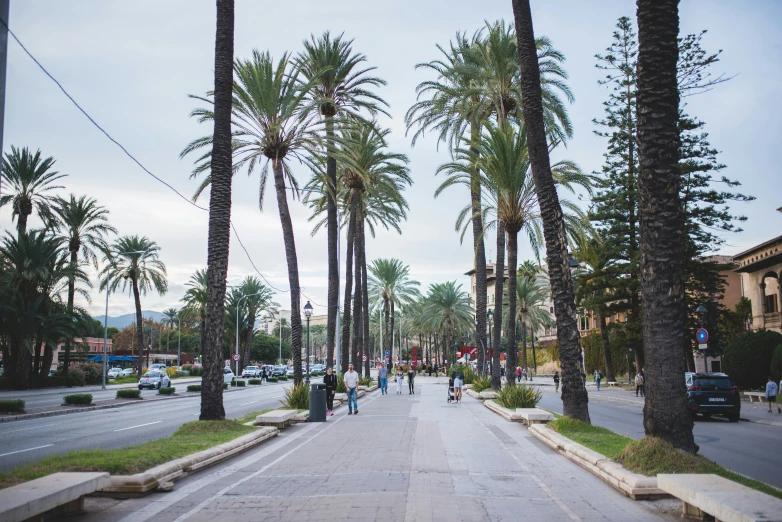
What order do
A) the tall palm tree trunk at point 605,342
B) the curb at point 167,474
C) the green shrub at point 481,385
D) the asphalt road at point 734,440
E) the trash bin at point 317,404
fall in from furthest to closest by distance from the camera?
1. the tall palm tree trunk at point 605,342
2. the green shrub at point 481,385
3. the trash bin at point 317,404
4. the asphalt road at point 734,440
5. the curb at point 167,474

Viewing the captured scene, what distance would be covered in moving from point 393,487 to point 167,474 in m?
3.25

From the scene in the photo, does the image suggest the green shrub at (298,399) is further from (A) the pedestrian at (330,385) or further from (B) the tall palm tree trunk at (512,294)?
(B) the tall palm tree trunk at (512,294)

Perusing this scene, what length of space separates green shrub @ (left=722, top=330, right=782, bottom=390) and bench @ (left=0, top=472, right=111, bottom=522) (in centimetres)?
3713

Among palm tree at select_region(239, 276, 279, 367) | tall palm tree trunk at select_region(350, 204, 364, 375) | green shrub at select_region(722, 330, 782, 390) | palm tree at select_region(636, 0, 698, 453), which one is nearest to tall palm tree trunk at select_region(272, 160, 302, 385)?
palm tree at select_region(636, 0, 698, 453)

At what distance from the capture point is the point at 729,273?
6925 centimetres

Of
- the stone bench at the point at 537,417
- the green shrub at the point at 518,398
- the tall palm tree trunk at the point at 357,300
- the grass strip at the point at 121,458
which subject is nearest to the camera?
the grass strip at the point at 121,458

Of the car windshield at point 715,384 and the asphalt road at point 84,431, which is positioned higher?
the car windshield at point 715,384

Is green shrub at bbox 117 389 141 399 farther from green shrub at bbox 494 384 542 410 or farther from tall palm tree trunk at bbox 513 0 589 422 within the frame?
tall palm tree trunk at bbox 513 0 589 422

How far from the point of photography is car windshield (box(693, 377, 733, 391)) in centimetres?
2402

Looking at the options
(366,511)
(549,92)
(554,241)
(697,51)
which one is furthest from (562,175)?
(366,511)

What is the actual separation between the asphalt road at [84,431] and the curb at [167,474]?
303 centimetres

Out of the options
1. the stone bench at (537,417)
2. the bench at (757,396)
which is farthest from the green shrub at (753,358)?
the stone bench at (537,417)

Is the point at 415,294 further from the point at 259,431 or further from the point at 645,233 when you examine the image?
the point at 645,233

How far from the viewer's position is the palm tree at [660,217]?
1005cm
